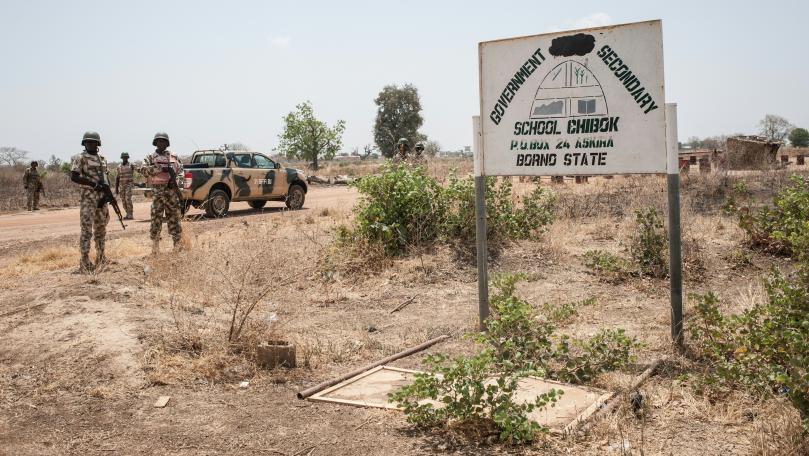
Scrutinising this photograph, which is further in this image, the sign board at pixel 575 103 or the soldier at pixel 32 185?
the soldier at pixel 32 185

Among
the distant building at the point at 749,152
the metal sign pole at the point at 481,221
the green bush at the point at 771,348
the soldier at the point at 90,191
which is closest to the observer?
the green bush at the point at 771,348

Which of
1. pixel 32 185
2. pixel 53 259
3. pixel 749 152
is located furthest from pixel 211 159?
pixel 749 152

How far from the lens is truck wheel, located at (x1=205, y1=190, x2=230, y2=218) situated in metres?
15.7

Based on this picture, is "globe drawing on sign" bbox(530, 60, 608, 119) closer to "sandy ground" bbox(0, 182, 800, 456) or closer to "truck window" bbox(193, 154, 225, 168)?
"sandy ground" bbox(0, 182, 800, 456)

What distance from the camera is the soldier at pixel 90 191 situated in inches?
342

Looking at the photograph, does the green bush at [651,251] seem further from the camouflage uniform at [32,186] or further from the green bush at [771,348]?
the camouflage uniform at [32,186]

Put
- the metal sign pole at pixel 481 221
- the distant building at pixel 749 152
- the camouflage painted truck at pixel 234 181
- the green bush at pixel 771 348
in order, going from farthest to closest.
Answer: the distant building at pixel 749 152 < the camouflage painted truck at pixel 234 181 < the metal sign pole at pixel 481 221 < the green bush at pixel 771 348

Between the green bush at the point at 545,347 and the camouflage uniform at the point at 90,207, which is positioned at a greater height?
the camouflage uniform at the point at 90,207

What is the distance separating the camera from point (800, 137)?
202 feet

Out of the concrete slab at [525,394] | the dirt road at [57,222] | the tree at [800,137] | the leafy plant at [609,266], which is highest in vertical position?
the tree at [800,137]

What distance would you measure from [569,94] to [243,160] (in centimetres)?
1224

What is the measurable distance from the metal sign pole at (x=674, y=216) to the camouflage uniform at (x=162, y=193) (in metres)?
6.68

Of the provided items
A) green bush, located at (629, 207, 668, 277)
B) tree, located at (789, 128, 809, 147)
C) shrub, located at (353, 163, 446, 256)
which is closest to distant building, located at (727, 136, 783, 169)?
green bush, located at (629, 207, 668, 277)

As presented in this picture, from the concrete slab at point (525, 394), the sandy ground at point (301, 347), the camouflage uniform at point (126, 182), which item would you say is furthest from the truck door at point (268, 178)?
the concrete slab at point (525, 394)
